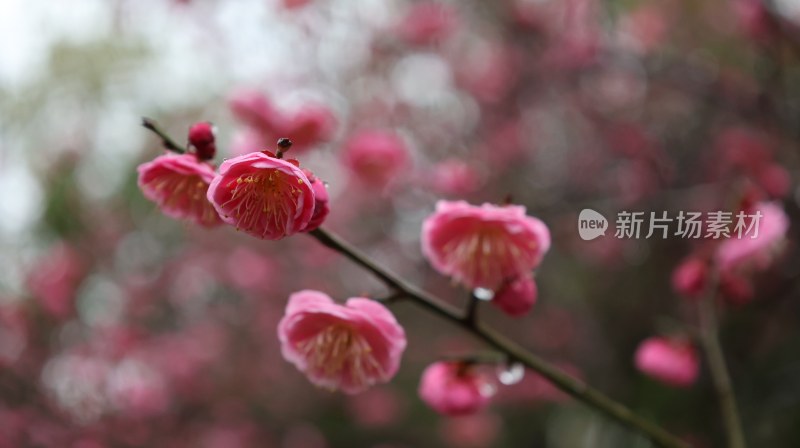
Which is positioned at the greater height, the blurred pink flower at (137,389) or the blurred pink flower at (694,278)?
the blurred pink flower at (694,278)

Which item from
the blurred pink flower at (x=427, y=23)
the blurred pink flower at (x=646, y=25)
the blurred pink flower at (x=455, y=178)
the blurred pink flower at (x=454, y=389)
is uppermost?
the blurred pink flower at (x=646, y=25)

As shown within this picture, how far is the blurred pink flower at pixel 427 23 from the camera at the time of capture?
2.53 meters

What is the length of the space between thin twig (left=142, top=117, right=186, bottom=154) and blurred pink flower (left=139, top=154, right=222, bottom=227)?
0.02m

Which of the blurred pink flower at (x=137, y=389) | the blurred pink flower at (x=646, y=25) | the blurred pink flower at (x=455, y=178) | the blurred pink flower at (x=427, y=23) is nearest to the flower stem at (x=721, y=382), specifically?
the blurred pink flower at (x=455, y=178)

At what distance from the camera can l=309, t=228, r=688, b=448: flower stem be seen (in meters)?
0.68

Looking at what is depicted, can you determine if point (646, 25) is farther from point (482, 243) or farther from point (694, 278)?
point (482, 243)

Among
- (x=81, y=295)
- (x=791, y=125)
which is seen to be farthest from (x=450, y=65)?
(x=81, y=295)

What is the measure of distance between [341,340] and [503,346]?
19 centimetres

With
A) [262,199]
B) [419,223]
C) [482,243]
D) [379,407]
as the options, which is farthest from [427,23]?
[262,199]

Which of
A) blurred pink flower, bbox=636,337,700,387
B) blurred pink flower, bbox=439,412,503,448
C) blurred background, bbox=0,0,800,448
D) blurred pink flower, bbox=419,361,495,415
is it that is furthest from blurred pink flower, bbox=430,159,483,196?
blurred pink flower, bbox=439,412,503,448

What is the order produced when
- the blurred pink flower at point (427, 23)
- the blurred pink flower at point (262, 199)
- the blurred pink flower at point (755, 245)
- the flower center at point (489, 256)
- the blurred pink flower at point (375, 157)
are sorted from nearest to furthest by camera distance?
the blurred pink flower at point (262, 199), the flower center at point (489, 256), the blurred pink flower at point (755, 245), the blurred pink flower at point (375, 157), the blurred pink flower at point (427, 23)

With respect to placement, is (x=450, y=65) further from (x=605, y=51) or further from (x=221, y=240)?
(x=221, y=240)

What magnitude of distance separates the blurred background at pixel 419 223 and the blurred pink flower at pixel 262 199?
89 centimetres

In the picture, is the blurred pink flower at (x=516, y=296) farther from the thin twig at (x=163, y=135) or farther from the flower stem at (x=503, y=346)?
the thin twig at (x=163, y=135)
